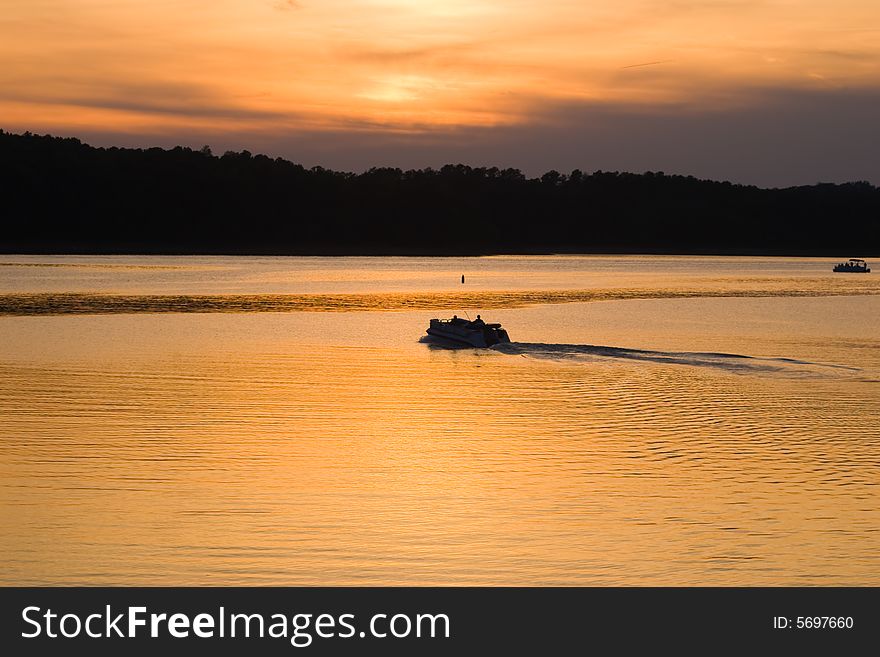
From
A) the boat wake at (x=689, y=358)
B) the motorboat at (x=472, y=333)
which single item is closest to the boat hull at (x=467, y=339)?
the motorboat at (x=472, y=333)

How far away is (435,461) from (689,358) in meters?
27.6

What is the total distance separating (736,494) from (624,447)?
540cm

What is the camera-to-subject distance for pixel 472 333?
57.1 meters

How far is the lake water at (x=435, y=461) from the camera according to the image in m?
18.1

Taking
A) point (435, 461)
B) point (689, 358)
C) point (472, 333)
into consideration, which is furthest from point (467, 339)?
point (435, 461)

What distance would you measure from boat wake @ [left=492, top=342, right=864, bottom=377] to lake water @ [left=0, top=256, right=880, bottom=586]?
26 cm

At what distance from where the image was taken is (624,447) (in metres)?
28.1

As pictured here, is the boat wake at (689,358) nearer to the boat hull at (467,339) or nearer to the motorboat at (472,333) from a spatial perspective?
the motorboat at (472,333)

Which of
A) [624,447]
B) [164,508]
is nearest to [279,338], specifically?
[624,447]

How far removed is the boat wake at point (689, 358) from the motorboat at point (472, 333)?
556mm

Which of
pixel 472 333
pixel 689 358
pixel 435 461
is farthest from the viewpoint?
pixel 472 333

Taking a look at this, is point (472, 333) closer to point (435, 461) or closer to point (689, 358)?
point (689, 358)

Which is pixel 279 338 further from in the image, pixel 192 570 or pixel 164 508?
pixel 192 570

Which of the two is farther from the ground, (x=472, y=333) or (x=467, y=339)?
(x=472, y=333)
